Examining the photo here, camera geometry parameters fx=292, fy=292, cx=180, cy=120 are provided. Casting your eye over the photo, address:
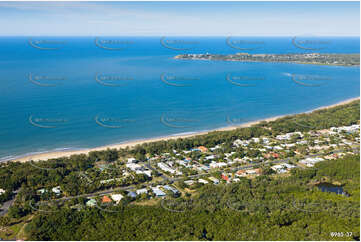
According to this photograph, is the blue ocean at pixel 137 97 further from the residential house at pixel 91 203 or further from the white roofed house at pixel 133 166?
the residential house at pixel 91 203

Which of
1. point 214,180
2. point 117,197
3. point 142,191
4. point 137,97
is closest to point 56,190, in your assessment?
point 117,197

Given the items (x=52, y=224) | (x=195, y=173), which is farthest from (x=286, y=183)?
(x=52, y=224)

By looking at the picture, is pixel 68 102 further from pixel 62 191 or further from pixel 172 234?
pixel 172 234

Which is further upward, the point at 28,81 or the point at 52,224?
the point at 28,81

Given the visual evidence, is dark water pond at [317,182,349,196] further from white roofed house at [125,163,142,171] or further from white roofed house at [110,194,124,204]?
white roofed house at [110,194,124,204]

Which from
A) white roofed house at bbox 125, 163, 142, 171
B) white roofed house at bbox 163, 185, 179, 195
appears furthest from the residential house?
white roofed house at bbox 125, 163, 142, 171

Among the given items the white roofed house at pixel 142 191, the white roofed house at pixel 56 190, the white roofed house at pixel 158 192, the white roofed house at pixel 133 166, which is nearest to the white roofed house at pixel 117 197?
the white roofed house at pixel 142 191
